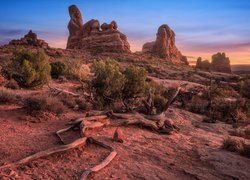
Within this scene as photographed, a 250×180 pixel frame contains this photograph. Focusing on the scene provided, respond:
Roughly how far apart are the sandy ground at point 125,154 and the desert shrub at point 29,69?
746 centimetres

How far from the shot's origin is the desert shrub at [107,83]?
12.5 m

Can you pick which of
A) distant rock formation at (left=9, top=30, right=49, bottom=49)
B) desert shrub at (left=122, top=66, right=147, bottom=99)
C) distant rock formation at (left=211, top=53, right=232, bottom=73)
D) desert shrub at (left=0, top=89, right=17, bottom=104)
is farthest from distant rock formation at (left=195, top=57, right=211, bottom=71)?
desert shrub at (left=0, top=89, right=17, bottom=104)

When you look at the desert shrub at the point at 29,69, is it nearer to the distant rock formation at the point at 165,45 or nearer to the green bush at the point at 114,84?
the green bush at the point at 114,84

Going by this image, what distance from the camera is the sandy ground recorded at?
572 centimetres

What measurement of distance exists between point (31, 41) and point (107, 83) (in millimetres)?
47924

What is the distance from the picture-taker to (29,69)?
1658 cm

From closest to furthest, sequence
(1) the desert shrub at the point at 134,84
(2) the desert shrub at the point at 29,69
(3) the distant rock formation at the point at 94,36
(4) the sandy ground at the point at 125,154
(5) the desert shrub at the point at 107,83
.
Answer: (4) the sandy ground at the point at 125,154 → (5) the desert shrub at the point at 107,83 → (1) the desert shrub at the point at 134,84 → (2) the desert shrub at the point at 29,69 → (3) the distant rock formation at the point at 94,36

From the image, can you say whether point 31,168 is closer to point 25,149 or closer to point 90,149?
point 25,149

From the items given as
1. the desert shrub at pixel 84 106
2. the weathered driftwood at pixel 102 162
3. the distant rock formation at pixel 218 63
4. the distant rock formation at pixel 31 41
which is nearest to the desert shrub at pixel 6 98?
the desert shrub at pixel 84 106

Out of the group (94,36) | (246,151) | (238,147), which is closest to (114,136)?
(238,147)

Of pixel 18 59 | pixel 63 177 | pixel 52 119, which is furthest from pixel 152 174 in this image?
pixel 18 59

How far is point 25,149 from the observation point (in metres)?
6.57

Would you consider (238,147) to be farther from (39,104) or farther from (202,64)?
(202,64)

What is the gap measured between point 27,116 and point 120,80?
483 cm
